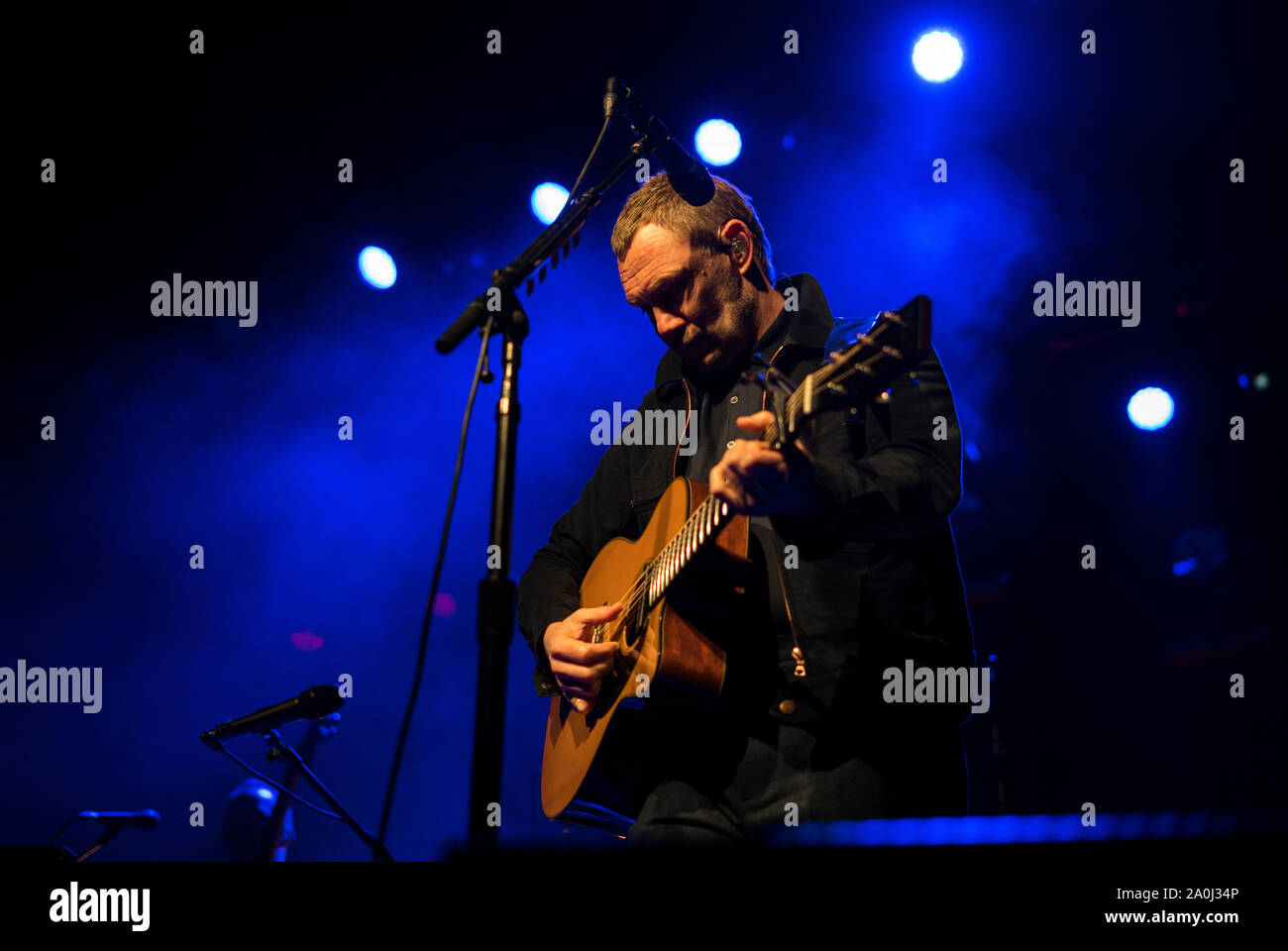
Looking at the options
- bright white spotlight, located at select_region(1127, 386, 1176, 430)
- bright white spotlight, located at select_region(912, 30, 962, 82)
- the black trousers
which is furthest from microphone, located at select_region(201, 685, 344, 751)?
bright white spotlight, located at select_region(1127, 386, 1176, 430)

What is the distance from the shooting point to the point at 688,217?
304 cm

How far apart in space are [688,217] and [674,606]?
1.31 m

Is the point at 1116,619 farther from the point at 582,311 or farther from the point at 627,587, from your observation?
the point at 627,587

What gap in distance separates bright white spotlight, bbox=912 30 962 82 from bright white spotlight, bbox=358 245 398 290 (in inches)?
139

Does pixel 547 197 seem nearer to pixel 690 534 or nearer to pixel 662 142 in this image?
pixel 662 142

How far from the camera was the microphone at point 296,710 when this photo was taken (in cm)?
367

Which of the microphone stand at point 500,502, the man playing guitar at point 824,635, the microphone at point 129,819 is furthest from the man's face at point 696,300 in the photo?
the microphone at point 129,819

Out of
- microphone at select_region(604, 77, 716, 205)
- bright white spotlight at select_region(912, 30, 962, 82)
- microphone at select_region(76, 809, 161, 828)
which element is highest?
bright white spotlight at select_region(912, 30, 962, 82)

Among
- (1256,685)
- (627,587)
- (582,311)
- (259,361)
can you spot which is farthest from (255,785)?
(1256,685)

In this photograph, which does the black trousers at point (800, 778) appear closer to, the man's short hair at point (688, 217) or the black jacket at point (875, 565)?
the black jacket at point (875, 565)

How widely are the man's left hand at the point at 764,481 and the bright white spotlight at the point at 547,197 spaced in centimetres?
443

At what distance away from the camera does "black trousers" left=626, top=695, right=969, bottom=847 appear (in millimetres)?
2182

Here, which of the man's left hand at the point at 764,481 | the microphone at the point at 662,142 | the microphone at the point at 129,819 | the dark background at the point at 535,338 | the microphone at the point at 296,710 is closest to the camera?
the man's left hand at the point at 764,481

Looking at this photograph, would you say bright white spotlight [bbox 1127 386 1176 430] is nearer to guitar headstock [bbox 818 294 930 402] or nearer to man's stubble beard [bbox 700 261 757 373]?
man's stubble beard [bbox 700 261 757 373]
